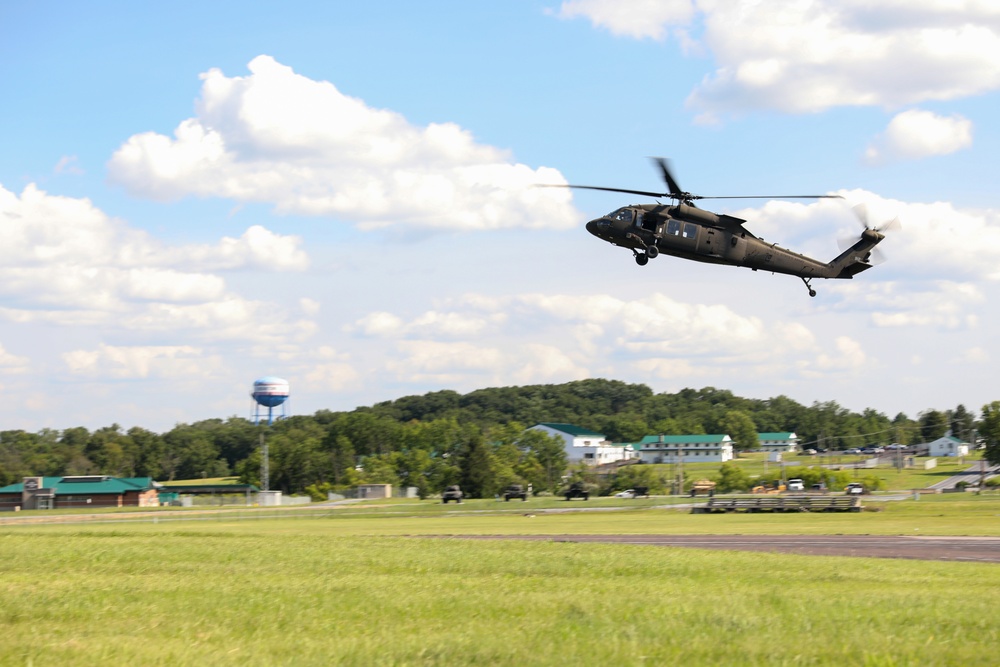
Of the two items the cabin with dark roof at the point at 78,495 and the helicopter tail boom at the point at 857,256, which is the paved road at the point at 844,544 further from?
the cabin with dark roof at the point at 78,495

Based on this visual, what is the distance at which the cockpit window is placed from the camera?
38.5 metres

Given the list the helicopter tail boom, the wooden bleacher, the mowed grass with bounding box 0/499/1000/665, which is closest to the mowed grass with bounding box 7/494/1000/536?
the wooden bleacher

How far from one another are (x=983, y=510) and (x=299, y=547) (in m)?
44.2

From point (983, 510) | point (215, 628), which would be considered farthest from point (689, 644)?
point (983, 510)

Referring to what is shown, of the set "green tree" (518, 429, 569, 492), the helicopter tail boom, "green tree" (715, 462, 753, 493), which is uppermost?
the helicopter tail boom

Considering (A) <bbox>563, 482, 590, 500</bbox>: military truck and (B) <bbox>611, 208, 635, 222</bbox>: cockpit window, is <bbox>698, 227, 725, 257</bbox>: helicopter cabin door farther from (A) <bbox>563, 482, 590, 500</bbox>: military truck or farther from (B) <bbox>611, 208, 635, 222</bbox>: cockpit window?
(A) <bbox>563, 482, 590, 500</bbox>: military truck

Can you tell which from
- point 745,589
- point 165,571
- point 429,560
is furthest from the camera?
point 429,560

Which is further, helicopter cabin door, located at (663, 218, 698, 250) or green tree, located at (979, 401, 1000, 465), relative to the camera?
Answer: green tree, located at (979, 401, 1000, 465)

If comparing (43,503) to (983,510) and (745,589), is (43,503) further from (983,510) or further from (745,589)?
(745,589)

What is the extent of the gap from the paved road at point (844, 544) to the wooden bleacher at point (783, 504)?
24.2 meters

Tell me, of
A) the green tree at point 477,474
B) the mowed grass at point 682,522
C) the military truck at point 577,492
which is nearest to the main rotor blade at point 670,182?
the mowed grass at point 682,522

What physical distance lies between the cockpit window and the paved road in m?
11.9

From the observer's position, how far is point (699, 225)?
38875mm

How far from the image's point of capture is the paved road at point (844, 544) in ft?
93.9
